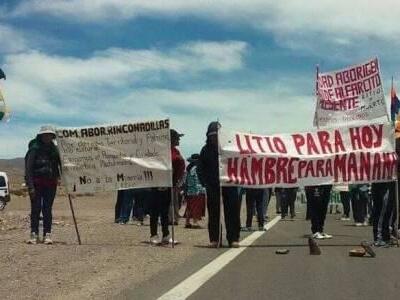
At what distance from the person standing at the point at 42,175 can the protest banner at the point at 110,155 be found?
0.21m

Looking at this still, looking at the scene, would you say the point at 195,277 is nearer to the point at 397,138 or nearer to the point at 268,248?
the point at 268,248

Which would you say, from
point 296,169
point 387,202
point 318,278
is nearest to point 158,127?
point 296,169

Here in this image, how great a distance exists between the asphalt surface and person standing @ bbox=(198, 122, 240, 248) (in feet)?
1.64

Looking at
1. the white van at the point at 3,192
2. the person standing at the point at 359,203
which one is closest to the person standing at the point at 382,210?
the person standing at the point at 359,203

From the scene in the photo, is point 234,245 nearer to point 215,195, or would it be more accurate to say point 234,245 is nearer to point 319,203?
point 215,195

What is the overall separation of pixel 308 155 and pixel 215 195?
1.99 metres

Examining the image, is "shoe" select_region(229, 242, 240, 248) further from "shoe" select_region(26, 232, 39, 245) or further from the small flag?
the small flag

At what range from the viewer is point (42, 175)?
13.1 m

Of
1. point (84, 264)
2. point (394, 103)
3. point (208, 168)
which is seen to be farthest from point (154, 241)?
point (394, 103)

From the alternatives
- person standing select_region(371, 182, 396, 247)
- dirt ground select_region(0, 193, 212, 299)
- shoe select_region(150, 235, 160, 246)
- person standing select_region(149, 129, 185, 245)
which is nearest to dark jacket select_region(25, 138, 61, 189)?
dirt ground select_region(0, 193, 212, 299)

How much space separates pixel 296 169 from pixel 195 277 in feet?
16.5

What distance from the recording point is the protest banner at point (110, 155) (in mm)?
13203

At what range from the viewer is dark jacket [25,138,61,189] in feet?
42.7

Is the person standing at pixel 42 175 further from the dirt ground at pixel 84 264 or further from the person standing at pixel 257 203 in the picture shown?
the person standing at pixel 257 203
